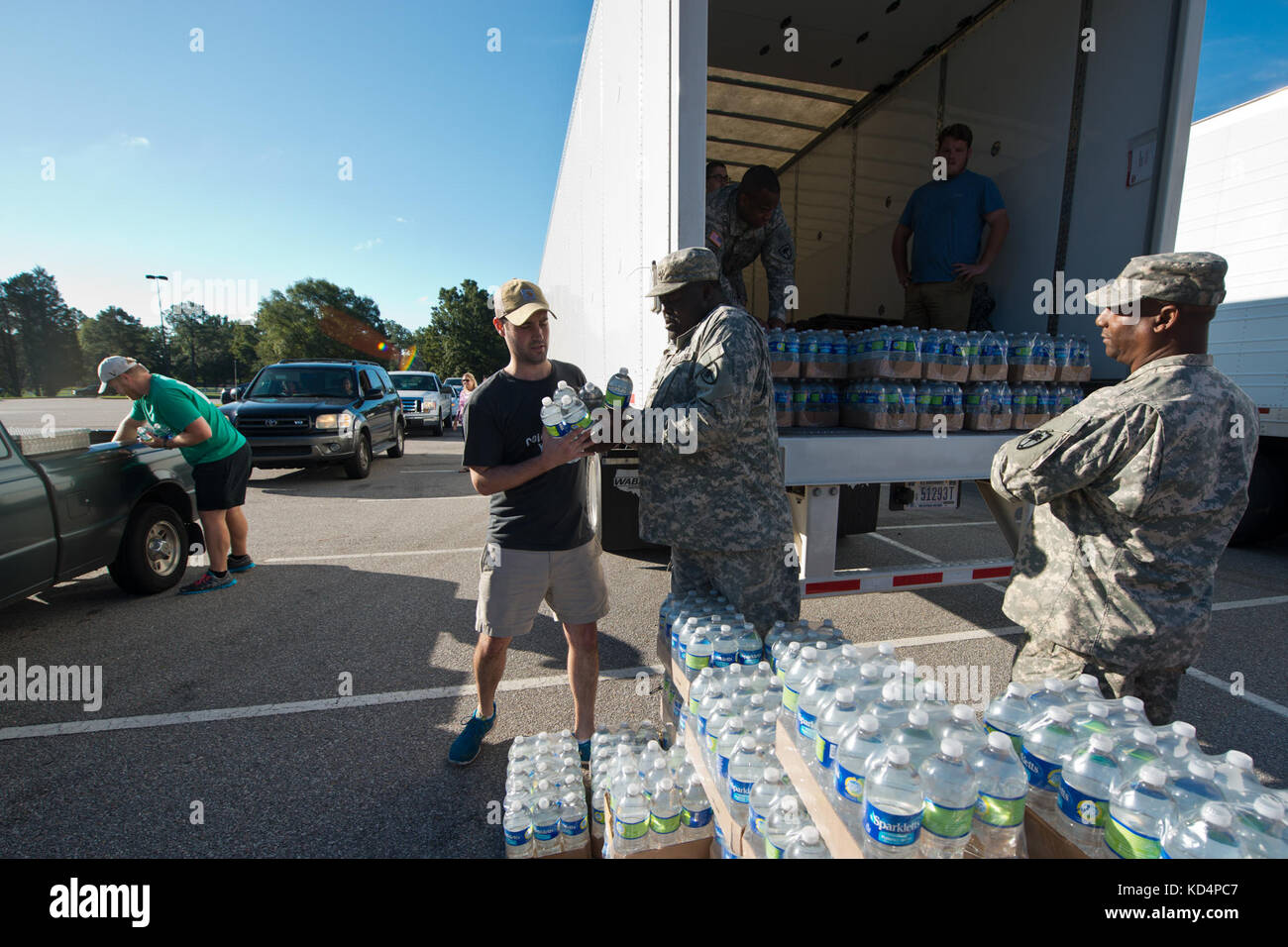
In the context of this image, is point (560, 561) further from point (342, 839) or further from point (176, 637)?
point (176, 637)

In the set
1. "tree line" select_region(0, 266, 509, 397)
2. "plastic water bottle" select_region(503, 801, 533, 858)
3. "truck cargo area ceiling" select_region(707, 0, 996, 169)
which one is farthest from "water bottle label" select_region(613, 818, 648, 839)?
"tree line" select_region(0, 266, 509, 397)

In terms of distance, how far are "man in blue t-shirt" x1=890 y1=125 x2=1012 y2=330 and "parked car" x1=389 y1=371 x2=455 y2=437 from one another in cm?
1635

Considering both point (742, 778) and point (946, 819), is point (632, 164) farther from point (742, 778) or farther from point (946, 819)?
point (946, 819)

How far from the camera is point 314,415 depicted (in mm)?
9914

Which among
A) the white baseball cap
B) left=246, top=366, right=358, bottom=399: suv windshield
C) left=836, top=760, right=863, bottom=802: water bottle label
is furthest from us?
left=246, top=366, right=358, bottom=399: suv windshield

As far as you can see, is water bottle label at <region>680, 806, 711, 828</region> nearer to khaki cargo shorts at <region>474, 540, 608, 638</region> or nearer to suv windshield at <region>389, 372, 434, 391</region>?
khaki cargo shorts at <region>474, 540, 608, 638</region>

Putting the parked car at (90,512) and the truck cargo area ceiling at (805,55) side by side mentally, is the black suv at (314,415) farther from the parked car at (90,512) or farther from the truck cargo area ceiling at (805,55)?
the truck cargo area ceiling at (805,55)

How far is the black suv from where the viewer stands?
970cm

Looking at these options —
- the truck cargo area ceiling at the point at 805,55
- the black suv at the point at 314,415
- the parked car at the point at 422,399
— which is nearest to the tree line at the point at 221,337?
the parked car at the point at 422,399

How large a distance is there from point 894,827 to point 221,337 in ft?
347

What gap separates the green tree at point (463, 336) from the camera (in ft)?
186

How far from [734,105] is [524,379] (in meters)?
5.63

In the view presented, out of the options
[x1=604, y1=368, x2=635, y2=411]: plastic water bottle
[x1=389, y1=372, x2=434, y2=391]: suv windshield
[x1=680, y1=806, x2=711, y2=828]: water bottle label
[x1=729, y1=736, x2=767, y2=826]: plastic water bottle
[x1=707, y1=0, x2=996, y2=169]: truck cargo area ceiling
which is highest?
[x1=707, y1=0, x2=996, y2=169]: truck cargo area ceiling
